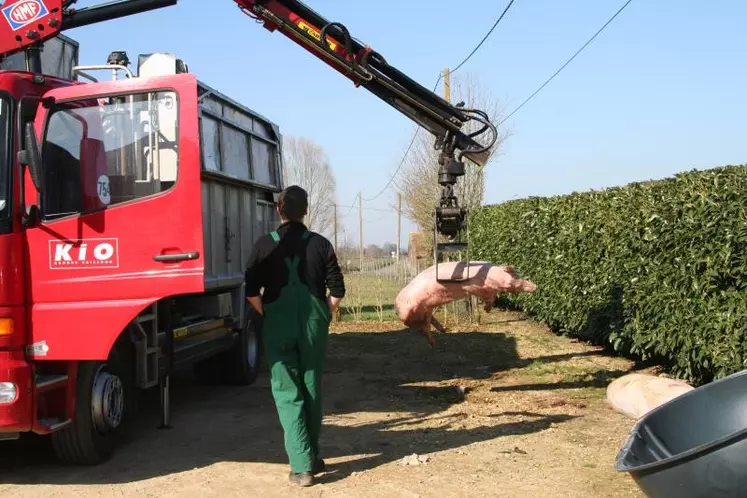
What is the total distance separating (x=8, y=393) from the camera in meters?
4.57

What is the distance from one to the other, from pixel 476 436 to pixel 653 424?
2287 millimetres

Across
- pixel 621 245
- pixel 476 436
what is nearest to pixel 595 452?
pixel 476 436

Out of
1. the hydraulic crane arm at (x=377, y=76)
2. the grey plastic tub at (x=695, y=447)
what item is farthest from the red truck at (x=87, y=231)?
the grey plastic tub at (x=695, y=447)

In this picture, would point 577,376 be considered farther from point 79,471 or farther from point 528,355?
point 79,471

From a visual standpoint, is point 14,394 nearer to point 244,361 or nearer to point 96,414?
point 96,414

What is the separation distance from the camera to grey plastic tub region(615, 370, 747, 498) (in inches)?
122

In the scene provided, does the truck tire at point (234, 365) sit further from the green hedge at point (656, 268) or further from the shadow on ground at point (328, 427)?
the green hedge at point (656, 268)

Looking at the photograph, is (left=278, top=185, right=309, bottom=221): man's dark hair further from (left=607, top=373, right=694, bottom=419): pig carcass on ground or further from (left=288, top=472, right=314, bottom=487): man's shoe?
(left=607, top=373, right=694, bottom=419): pig carcass on ground

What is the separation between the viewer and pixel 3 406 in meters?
4.55

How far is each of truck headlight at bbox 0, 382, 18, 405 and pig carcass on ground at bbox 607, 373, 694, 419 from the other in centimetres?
519

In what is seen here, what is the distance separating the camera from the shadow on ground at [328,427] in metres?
5.45

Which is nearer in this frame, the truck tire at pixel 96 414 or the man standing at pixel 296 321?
the man standing at pixel 296 321

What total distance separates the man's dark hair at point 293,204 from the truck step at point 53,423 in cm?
215

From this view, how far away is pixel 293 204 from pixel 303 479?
6.48 feet
